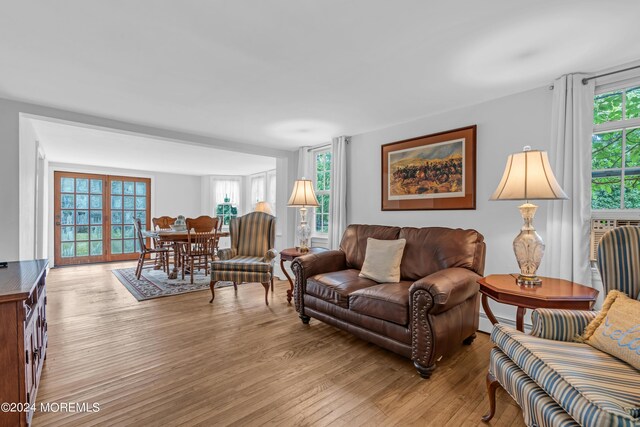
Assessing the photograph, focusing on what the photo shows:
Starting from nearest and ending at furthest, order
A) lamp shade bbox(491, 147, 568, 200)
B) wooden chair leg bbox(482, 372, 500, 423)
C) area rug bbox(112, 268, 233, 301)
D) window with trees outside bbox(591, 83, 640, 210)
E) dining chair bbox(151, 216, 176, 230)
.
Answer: wooden chair leg bbox(482, 372, 500, 423) → lamp shade bbox(491, 147, 568, 200) → window with trees outside bbox(591, 83, 640, 210) → area rug bbox(112, 268, 233, 301) → dining chair bbox(151, 216, 176, 230)

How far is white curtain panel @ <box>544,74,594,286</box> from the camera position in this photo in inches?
90.7

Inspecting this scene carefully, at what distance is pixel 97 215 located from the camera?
676 cm

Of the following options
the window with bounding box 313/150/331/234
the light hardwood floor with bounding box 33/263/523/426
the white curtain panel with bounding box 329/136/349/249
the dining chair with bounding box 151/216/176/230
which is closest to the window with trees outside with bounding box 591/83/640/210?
the light hardwood floor with bounding box 33/263/523/426

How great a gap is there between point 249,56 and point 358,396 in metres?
2.35

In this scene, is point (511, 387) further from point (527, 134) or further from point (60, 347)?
point (60, 347)

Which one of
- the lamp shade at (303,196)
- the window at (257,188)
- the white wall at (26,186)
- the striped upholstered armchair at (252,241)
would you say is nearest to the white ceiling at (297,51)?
the white wall at (26,186)

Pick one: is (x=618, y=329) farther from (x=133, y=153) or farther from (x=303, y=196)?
(x=133, y=153)

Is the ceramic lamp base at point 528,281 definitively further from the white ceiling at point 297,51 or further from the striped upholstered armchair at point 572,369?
the white ceiling at point 297,51

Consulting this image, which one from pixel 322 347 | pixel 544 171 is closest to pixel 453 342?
pixel 322 347

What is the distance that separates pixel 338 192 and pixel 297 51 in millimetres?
2390

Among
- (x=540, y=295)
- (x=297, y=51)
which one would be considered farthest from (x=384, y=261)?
(x=297, y=51)

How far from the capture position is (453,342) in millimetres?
2164

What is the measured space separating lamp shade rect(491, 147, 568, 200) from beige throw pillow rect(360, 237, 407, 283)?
3.28ft

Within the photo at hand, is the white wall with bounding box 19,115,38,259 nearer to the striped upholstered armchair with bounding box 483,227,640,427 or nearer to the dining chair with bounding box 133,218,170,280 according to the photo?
the dining chair with bounding box 133,218,170,280
